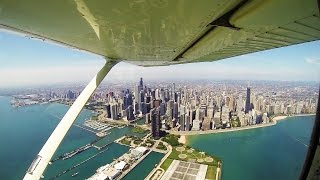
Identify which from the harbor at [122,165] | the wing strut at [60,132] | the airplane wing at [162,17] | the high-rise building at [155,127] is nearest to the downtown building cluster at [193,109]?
the high-rise building at [155,127]

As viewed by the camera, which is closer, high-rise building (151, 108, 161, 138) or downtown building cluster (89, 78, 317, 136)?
high-rise building (151, 108, 161, 138)

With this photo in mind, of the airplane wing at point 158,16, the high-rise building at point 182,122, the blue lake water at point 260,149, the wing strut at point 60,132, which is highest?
the airplane wing at point 158,16

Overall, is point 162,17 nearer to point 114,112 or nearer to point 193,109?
point 193,109

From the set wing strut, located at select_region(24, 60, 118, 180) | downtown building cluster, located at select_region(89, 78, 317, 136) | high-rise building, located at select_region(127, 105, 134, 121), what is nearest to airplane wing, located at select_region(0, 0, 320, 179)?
wing strut, located at select_region(24, 60, 118, 180)

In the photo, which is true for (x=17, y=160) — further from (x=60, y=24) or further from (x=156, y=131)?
(x=60, y=24)

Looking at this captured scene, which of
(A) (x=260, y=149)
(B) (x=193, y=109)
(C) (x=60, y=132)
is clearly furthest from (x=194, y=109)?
(C) (x=60, y=132)

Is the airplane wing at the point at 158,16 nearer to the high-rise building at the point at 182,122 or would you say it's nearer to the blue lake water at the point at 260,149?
the blue lake water at the point at 260,149

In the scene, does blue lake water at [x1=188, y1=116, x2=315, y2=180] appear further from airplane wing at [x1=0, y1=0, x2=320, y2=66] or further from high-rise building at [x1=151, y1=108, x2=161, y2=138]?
airplane wing at [x1=0, y1=0, x2=320, y2=66]

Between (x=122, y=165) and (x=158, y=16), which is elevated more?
(x=158, y=16)
